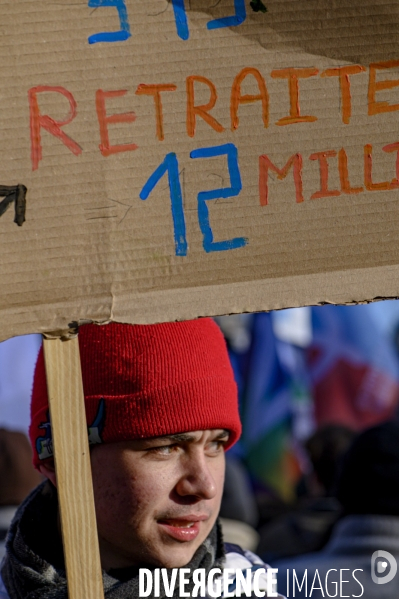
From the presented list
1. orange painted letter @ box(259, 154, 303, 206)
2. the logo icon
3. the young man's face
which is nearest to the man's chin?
the young man's face

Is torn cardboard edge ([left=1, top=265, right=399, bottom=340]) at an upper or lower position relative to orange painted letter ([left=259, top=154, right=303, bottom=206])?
lower

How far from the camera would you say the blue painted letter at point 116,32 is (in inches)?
50.7

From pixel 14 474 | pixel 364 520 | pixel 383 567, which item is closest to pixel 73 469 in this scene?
pixel 383 567

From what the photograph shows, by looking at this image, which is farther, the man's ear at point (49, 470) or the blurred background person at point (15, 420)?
the blurred background person at point (15, 420)

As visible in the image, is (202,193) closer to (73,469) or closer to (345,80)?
(345,80)

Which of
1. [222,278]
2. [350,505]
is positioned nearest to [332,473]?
[350,505]

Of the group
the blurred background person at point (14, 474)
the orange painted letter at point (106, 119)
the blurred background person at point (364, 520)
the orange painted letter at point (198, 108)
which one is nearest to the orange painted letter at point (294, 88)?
the orange painted letter at point (198, 108)

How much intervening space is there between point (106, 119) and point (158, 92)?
92mm

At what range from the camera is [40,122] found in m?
1.28

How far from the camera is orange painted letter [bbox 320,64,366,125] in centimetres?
136

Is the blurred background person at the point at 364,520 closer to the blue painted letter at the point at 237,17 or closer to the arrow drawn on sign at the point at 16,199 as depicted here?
the arrow drawn on sign at the point at 16,199

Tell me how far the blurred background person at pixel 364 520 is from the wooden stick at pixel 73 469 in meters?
1.22

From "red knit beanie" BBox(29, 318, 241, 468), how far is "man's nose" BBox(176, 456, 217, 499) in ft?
0.23

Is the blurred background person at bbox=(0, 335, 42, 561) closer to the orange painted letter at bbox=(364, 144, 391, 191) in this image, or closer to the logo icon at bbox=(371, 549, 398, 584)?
the logo icon at bbox=(371, 549, 398, 584)
